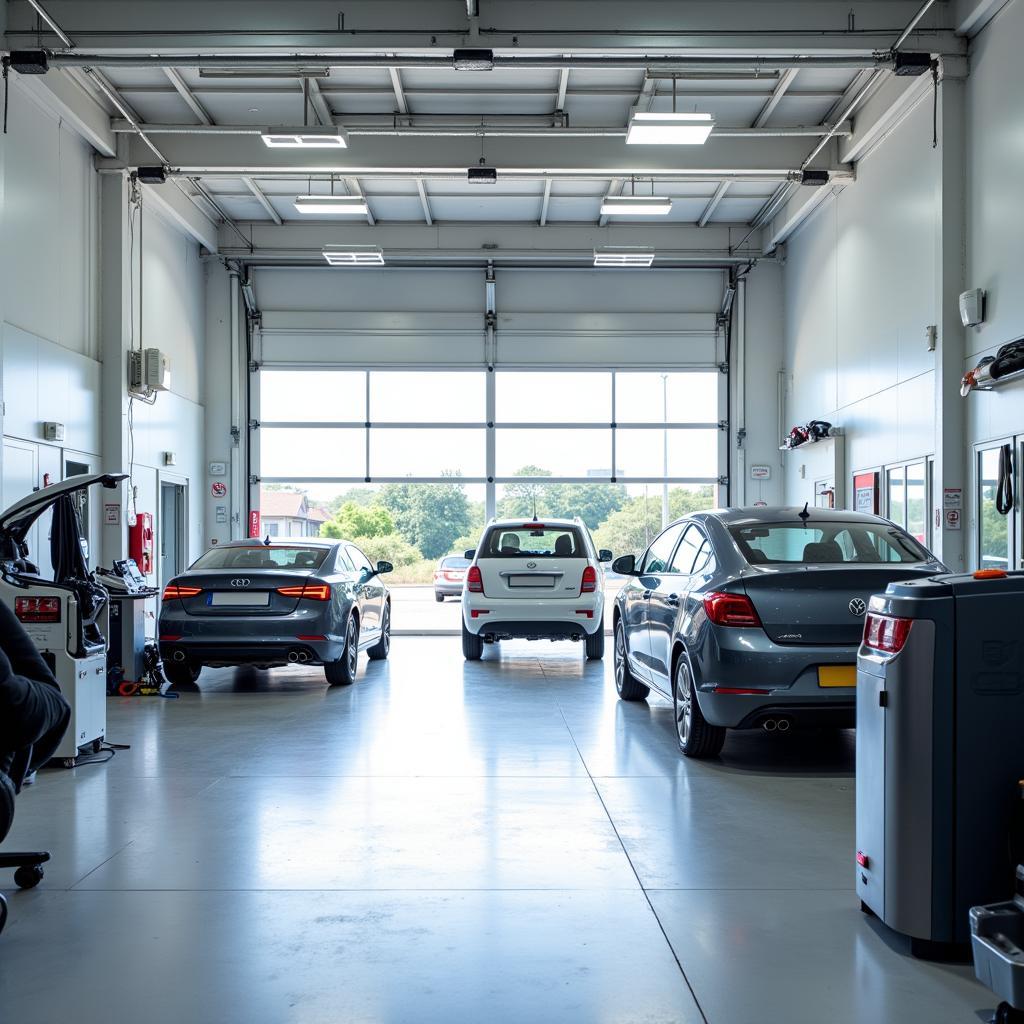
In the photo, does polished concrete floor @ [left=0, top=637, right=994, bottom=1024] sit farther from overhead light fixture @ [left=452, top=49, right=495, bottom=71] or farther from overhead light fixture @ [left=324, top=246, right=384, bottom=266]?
overhead light fixture @ [left=324, top=246, right=384, bottom=266]

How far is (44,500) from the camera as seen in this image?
6.19 metres

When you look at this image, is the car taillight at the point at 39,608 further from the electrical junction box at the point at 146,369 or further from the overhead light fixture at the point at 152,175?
the overhead light fixture at the point at 152,175

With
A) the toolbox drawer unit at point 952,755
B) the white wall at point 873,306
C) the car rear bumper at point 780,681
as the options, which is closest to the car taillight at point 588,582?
the white wall at point 873,306

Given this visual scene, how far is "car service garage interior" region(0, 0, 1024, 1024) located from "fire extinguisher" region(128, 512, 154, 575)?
0.07 meters

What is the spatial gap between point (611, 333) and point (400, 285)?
3.72 metres

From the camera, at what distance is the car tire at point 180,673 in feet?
34.3

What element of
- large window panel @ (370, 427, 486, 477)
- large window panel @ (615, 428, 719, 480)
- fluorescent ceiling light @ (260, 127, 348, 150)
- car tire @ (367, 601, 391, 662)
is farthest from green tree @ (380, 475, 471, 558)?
fluorescent ceiling light @ (260, 127, 348, 150)

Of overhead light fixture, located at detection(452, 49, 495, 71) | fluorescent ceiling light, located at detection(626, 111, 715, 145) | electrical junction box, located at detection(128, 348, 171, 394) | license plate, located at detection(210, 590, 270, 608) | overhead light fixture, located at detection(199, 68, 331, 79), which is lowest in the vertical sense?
license plate, located at detection(210, 590, 270, 608)

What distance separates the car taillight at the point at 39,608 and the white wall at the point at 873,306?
8893mm

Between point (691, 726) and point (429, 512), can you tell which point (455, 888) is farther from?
point (429, 512)

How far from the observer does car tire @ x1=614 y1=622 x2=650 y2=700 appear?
9250 millimetres

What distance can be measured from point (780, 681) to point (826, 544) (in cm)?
116

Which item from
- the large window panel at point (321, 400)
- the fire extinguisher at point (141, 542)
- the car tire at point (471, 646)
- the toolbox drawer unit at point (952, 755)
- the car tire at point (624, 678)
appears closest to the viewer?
the toolbox drawer unit at point (952, 755)

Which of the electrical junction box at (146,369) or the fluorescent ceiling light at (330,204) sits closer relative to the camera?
the electrical junction box at (146,369)
